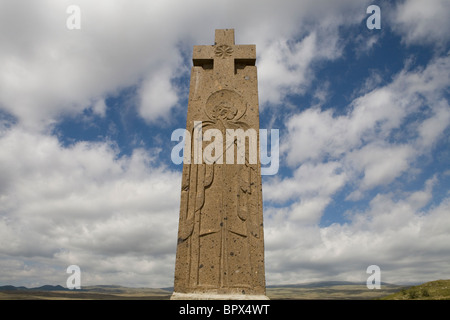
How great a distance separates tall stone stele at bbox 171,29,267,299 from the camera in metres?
4.71

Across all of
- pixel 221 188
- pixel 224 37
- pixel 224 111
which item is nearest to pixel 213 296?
pixel 221 188

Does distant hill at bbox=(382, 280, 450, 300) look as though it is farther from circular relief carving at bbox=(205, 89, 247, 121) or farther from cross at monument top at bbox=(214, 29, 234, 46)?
cross at monument top at bbox=(214, 29, 234, 46)

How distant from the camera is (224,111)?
18.7ft

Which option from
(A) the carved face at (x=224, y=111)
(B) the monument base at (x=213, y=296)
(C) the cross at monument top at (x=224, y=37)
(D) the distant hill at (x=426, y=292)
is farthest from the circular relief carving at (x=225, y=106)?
(D) the distant hill at (x=426, y=292)

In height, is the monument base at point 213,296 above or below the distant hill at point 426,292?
above

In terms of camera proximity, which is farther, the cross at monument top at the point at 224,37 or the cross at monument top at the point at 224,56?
the cross at monument top at the point at 224,37

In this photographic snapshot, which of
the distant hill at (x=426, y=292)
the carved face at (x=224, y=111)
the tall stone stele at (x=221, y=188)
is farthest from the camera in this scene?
the distant hill at (x=426, y=292)

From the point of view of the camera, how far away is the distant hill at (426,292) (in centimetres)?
749

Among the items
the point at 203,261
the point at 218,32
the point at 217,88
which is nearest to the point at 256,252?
the point at 203,261

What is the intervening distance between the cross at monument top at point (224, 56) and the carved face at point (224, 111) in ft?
2.62

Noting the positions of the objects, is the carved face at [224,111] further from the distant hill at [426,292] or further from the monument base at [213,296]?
the distant hill at [426,292]

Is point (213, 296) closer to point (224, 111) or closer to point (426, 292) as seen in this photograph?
point (224, 111)

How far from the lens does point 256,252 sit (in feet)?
15.9

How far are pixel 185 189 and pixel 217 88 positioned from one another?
2152 mm
